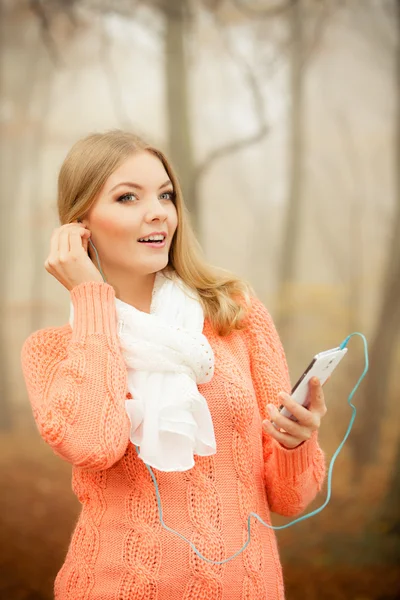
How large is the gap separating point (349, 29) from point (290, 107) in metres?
0.56

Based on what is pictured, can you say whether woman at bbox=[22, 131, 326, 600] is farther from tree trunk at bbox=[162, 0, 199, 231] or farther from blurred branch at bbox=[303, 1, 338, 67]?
blurred branch at bbox=[303, 1, 338, 67]

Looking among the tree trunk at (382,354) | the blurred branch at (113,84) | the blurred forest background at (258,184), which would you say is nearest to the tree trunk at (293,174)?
the blurred forest background at (258,184)

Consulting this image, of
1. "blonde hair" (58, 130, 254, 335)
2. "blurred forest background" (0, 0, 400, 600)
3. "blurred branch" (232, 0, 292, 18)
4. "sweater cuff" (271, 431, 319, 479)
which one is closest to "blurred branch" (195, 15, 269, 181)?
"blurred forest background" (0, 0, 400, 600)

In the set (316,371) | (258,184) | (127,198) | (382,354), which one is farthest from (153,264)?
(382,354)

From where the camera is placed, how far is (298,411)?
1.35 m

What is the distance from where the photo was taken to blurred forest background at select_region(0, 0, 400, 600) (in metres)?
3.47

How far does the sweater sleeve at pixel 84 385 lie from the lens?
1395 millimetres

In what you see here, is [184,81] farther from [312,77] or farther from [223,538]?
[223,538]

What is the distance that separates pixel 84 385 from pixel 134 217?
0.43 meters

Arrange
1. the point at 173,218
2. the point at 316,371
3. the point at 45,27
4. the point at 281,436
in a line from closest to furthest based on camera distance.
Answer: the point at 316,371
the point at 281,436
the point at 173,218
the point at 45,27

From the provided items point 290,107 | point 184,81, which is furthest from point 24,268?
point 290,107

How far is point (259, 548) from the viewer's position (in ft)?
4.93

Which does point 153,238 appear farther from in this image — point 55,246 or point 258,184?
point 258,184

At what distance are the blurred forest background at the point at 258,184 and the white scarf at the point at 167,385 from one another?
207 centimetres
